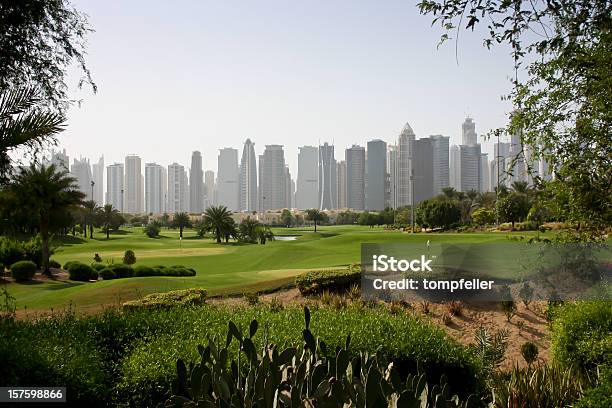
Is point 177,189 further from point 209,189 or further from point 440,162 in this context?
point 440,162

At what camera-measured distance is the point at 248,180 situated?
13547 mm

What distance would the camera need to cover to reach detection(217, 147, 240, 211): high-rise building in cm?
1170

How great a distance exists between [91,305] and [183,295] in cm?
151

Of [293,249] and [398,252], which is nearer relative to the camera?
[398,252]

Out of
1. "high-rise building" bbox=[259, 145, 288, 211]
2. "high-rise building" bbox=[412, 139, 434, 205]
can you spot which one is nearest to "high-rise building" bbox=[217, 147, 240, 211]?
"high-rise building" bbox=[259, 145, 288, 211]

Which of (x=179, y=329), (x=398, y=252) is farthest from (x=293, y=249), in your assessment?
(x=179, y=329)

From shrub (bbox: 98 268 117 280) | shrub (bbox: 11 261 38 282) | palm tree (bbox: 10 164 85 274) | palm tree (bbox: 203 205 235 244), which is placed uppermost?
palm tree (bbox: 10 164 85 274)

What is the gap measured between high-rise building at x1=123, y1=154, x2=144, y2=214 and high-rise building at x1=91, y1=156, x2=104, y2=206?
1.50ft

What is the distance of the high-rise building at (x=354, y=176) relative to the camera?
1362 centimetres

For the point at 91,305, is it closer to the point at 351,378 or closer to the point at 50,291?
the point at 50,291

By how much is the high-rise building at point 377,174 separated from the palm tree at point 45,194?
22.1 feet

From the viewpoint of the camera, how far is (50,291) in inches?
360

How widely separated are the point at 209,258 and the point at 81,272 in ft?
8.60

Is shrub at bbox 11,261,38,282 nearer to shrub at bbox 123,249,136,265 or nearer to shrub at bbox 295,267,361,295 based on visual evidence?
shrub at bbox 123,249,136,265
